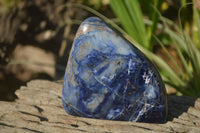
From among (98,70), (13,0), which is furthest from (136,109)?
(13,0)

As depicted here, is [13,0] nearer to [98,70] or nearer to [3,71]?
[3,71]

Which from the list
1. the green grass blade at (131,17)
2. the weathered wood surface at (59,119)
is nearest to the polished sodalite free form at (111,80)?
the weathered wood surface at (59,119)

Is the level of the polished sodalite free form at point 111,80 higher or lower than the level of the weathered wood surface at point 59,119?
higher

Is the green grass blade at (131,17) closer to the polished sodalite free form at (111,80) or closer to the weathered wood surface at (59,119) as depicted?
the weathered wood surface at (59,119)

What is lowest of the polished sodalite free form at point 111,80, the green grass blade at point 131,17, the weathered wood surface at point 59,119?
the weathered wood surface at point 59,119

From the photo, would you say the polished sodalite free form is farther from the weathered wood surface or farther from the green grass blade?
the green grass blade

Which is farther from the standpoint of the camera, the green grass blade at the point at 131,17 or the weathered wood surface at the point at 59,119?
the green grass blade at the point at 131,17
